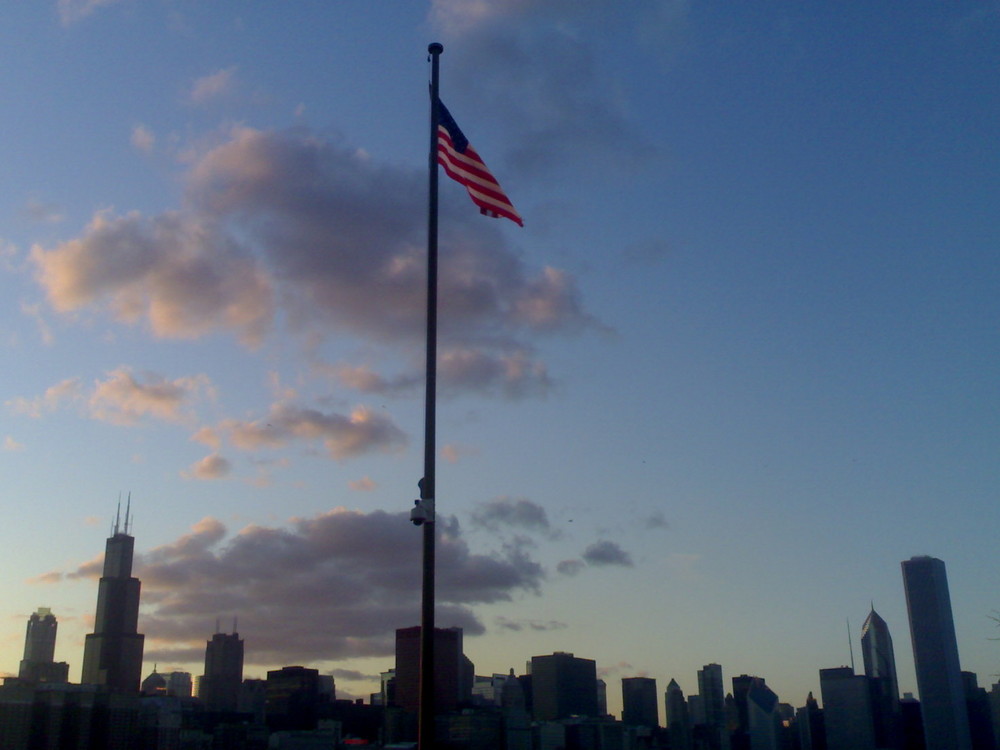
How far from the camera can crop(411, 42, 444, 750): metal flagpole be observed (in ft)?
75.7

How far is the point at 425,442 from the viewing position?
25.0 meters

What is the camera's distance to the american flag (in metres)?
30.1

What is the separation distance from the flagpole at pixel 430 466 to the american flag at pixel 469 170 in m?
1.35

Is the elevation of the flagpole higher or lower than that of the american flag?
lower

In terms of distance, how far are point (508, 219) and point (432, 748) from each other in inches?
586

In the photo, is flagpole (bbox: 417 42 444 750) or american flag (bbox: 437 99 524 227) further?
american flag (bbox: 437 99 524 227)

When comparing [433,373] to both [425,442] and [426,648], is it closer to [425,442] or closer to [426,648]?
[425,442]

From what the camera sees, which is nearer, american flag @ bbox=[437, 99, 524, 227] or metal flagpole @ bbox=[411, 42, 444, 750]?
metal flagpole @ bbox=[411, 42, 444, 750]

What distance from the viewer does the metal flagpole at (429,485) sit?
908 inches

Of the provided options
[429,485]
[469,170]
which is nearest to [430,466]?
[429,485]

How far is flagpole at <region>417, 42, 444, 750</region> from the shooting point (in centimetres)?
2306

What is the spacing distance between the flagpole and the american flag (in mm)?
1351

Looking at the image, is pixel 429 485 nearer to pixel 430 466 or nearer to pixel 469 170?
pixel 430 466

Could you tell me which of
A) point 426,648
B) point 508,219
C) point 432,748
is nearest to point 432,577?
point 426,648
